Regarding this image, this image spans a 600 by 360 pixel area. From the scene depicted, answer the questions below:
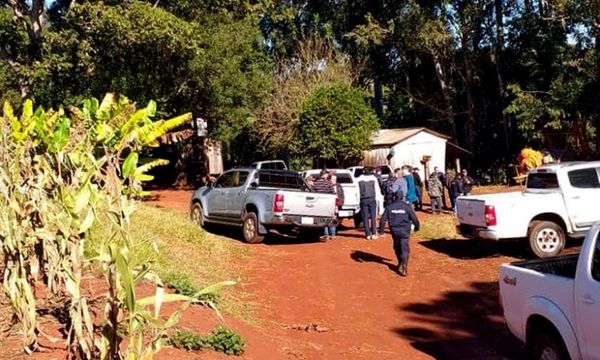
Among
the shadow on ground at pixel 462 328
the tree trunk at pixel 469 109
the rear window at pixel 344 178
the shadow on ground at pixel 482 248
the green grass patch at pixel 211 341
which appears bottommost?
the shadow on ground at pixel 462 328

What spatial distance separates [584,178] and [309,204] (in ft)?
19.7

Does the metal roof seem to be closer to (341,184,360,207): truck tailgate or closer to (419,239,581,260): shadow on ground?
(341,184,360,207): truck tailgate

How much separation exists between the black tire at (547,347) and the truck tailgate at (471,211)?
300 inches

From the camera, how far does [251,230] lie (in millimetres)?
16891

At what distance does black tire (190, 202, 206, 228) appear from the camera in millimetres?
18938

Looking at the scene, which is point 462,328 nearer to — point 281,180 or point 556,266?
point 556,266

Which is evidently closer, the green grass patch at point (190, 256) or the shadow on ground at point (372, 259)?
the green grass patch at point (190, 256)

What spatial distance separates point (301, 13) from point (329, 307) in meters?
37.7

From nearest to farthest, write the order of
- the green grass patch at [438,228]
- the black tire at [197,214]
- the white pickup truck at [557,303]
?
the white pickup truck at [557,303] < the green grass patch at [438,228] < the black tire at [197,214]

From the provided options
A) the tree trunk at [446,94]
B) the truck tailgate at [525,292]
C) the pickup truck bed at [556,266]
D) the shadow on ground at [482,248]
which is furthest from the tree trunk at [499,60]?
the truck tailgate at [525,292]

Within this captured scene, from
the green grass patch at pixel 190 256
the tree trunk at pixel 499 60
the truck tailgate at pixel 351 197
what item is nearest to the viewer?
the green grass patch at pixel 190 256

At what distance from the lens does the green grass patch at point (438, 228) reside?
18312mm

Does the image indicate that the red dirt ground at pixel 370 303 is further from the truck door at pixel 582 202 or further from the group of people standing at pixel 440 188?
the group of people standing at pixel 440 188

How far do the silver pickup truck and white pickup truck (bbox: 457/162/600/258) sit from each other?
4.01 m
